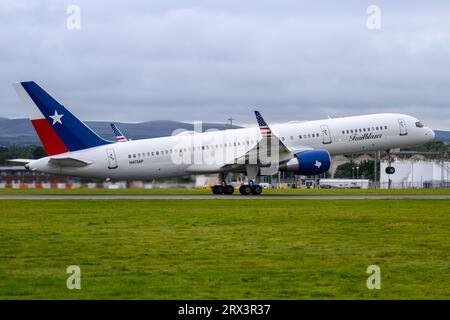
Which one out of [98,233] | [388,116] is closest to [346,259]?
[98,233]

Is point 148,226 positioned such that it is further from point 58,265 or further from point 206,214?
point 58,265

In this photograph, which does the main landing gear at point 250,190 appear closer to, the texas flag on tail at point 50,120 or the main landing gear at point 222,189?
the main landing gear at point 222,189

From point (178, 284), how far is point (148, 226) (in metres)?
13.6

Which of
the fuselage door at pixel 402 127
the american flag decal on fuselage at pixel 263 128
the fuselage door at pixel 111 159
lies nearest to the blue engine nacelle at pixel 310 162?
the american flag decal on fuselage at pixel 263 128

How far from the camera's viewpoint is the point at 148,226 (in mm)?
32219

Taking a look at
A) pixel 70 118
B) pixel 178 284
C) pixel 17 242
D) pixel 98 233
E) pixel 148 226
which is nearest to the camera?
pixel 178 284

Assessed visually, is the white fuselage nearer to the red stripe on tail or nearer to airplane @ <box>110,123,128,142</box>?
the red stripe on tail

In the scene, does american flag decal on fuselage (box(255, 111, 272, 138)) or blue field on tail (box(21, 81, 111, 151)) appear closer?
blue field on tail (box(21, 81, 111, 151))

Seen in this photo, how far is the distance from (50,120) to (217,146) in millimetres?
12699

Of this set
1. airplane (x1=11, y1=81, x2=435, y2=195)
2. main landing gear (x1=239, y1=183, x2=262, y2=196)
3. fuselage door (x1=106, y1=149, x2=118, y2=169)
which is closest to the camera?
airplane (x1=11, y1=81, x2=435, y2=195)

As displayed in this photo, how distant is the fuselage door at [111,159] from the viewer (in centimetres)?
5838

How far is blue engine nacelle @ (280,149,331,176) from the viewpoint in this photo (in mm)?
58250

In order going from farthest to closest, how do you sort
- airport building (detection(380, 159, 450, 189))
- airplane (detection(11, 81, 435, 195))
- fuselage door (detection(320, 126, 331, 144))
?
airport building (detection(380, 159, 450, 189)) → fuselage door (detection(320, 126, 331, 144)) → airplane (detection(11, 81, 435, 195))

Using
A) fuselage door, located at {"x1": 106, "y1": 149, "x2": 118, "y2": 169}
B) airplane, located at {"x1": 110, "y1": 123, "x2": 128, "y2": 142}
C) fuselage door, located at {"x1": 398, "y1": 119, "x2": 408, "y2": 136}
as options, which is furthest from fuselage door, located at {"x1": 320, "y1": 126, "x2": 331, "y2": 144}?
airplane, located at {"x1": 110, "y1": 123, "x2": 128, "y2": 142}
